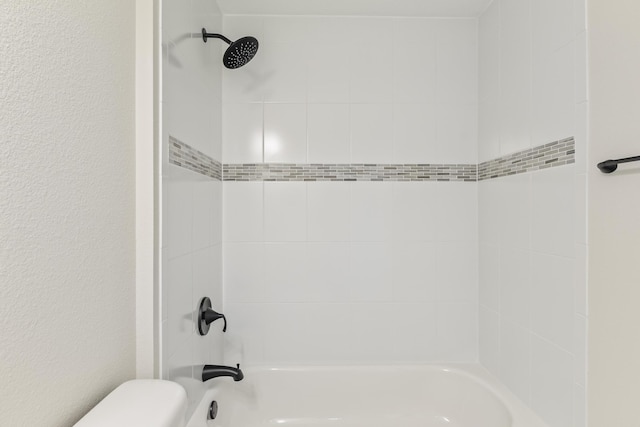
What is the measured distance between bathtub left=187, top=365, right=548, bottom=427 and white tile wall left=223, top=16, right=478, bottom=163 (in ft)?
3.50

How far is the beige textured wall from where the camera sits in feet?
3.33

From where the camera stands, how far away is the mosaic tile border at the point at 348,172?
200 centimetres

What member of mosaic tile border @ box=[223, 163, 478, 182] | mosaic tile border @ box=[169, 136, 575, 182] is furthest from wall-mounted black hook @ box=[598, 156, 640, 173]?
mosaic tile border @ box=[223, 163, 478, 182]

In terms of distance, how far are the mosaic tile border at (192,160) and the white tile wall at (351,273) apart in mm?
191

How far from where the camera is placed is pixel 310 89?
200 centimetres

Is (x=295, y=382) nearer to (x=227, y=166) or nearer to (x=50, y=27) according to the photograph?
(x=227, y=166)

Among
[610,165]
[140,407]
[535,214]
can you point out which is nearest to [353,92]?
[535,214]

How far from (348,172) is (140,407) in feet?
4.73

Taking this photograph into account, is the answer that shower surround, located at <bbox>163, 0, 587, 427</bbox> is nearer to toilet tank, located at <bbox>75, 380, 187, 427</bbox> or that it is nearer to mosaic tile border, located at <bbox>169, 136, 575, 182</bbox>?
mosaic tile border, located at <bbox>169, 136, 575, 182</bbox>

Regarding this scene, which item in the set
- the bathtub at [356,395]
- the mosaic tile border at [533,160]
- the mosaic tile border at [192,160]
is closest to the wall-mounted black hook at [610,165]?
the mosaic tile border at [533,160]

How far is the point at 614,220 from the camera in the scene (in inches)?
42.6

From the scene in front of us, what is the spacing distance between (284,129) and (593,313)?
1.49m

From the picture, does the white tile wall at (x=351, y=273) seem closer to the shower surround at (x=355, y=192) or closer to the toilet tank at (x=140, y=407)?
the shower surround at (x=355, y=192)

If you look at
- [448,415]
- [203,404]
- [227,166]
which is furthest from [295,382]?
[227,166]
